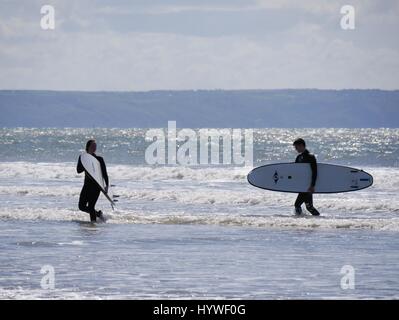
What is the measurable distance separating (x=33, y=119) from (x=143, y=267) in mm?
167814

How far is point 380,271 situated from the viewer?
38.0 ft

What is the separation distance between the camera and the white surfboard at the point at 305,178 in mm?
17797

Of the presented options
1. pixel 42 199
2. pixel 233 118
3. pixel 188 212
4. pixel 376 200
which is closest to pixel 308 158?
pixel 188 212

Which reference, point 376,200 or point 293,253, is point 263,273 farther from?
point 376,200

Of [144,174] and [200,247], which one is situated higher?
[144,174]

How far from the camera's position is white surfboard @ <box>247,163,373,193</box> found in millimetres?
17797

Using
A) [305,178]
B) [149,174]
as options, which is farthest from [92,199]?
[149,174]

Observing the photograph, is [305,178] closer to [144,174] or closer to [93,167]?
[93,167]

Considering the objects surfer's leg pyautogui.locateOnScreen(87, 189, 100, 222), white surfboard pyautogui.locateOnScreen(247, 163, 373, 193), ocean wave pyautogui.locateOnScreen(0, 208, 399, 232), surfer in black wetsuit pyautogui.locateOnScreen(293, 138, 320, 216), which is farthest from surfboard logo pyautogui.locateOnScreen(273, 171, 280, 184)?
surfer's leg pyautogui.locateOnScreen(87, 189, 100, 222)

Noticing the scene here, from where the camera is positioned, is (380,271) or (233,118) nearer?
(380,271)

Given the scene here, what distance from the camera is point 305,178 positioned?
1772cm

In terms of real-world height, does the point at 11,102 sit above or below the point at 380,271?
above
